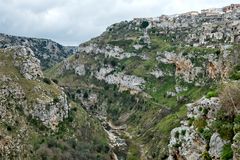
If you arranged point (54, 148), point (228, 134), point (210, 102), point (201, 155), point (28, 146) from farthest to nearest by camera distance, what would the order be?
point (54, 148) < point (28, 146) < point (210, 102) < point (201, 155) < point (228, 134)

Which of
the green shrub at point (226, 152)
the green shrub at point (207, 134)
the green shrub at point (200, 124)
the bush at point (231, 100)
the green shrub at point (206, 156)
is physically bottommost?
the green shrub at point (206, 156)

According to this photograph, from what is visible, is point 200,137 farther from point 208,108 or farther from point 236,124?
point 236,124

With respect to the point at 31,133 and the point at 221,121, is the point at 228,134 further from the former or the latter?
the point at 31,133

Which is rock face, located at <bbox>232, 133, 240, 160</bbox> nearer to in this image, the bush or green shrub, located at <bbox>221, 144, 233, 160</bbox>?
green shrub, located at <bbox>221, 144, 233, 160</bbox>

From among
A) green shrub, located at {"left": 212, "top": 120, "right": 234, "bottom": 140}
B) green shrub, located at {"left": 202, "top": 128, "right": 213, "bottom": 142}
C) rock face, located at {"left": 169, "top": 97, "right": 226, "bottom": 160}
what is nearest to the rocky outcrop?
rock face, located at {"left": 169, "top": 97, "right": 226, "bottom": 160}

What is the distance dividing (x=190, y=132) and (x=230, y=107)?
8.40m

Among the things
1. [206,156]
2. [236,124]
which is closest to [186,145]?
[206,156]

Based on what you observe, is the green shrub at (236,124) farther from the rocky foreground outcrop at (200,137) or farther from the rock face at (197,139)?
the rock face at (197,139)

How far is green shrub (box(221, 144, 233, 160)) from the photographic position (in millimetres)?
48469

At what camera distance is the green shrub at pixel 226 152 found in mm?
48469

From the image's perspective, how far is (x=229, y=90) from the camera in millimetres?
53719

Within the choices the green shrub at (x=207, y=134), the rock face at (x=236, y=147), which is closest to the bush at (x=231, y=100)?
the green shrub at (x=207, y=134)

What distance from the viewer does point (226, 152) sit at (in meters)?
49.3

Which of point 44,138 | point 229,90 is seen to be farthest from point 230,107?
point 44,138
